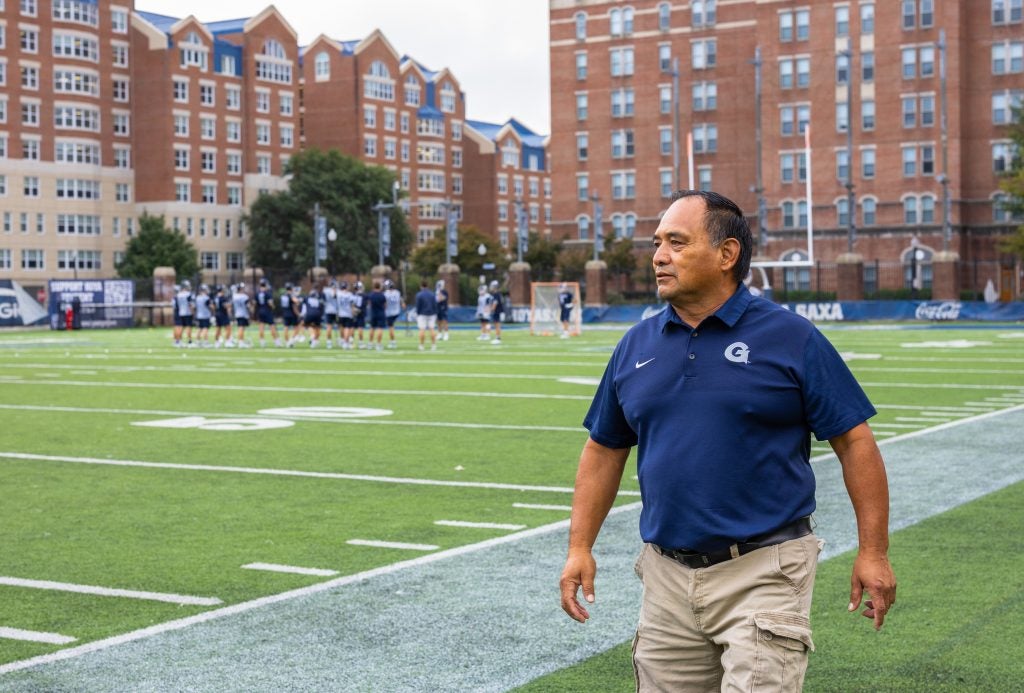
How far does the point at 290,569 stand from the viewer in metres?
8.34

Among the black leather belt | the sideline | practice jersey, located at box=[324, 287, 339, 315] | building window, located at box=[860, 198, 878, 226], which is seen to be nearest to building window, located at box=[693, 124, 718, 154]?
building window, located at box=[860, 198, 878, 226]

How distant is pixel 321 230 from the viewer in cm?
7056

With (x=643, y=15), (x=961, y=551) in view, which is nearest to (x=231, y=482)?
(x=961, y=551)

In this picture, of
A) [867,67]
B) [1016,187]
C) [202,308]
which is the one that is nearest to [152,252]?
[867,67]

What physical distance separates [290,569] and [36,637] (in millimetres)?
1805

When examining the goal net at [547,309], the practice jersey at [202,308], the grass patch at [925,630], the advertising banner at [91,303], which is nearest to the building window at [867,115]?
the goal net at [547,309]

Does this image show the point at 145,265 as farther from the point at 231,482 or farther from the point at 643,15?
the point at 231,482

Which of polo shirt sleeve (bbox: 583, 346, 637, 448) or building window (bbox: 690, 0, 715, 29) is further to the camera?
building window (bbox: 690, 0, 715, 29)

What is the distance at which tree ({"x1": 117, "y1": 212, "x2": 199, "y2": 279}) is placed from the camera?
89062 mm

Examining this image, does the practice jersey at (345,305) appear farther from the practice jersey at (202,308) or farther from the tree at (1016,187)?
the tree at (1016,187)

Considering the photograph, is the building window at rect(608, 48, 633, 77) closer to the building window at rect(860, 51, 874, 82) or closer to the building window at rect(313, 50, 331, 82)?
the building window at rect(860, 51, 874, 82)

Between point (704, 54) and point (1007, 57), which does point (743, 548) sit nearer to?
point (1007, 57)

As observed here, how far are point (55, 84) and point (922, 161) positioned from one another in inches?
1969

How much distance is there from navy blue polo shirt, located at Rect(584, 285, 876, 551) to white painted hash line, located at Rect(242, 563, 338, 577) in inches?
171
